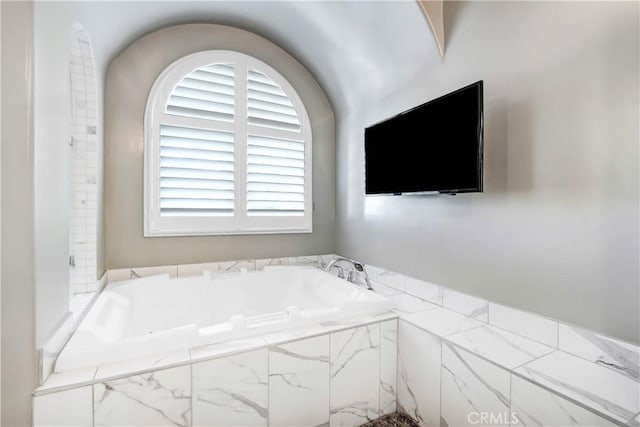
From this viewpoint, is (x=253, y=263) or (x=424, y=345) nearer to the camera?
(x=424, y=345)

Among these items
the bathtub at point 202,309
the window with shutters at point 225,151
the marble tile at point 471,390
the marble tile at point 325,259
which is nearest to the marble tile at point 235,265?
the bathtub at point 202,309

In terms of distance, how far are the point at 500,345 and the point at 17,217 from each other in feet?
6.02

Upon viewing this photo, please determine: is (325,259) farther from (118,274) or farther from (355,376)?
(118,274)

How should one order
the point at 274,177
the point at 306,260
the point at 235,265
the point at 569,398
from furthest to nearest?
the point at 306,260 < the point at 274,177 < the point at 235,265 < the point at 569,398

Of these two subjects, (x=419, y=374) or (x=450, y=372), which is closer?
(x=450, y=372)

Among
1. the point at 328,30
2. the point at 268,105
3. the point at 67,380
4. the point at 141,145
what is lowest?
the point at 67,380

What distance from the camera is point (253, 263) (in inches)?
102

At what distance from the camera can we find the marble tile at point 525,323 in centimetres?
123

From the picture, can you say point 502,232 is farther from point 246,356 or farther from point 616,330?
point 246,356

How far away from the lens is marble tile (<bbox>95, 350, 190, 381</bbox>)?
1.06 m

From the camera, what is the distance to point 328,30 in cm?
218

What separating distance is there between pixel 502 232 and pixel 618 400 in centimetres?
71

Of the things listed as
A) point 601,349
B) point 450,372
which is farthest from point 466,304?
point 601,349

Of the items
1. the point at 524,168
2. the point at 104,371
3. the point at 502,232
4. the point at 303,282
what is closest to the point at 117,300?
the point at 104,371
